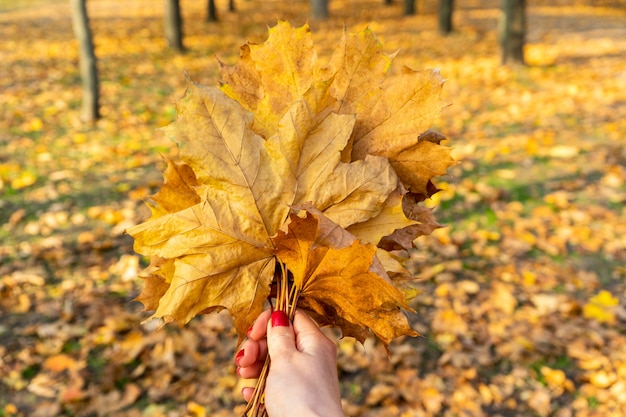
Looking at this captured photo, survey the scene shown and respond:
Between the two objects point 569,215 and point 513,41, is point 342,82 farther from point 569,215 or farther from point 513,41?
point 513,41

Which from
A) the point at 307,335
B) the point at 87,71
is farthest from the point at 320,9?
the point at 307,335

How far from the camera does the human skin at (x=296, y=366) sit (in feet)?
4.62

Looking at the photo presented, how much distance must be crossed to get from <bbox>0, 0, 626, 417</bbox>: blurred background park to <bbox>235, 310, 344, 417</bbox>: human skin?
62 cm

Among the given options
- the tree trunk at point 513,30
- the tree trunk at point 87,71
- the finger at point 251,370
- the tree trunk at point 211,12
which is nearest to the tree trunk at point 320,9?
the tree trunk at point 211,12

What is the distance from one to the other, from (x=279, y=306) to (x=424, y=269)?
2.89m

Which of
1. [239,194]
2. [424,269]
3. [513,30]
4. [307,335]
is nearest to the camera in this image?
[239,194]

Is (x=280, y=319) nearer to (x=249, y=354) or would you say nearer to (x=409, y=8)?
(x=249, y=354)

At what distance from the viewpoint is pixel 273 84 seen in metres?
1.53

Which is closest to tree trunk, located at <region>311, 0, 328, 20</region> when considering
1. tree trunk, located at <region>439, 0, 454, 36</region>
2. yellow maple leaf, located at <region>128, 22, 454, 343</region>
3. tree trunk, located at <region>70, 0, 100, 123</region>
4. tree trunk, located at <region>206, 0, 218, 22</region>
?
tree trunk, located at <region>206, 0, 218, 22</region>

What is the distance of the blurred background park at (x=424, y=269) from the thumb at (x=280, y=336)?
689 millimetres

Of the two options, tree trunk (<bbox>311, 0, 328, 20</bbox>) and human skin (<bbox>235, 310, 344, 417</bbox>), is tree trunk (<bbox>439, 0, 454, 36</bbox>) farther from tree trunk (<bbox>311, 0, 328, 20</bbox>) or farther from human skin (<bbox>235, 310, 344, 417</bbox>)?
human skin (<bbox>235, 310, 344, 417</bbox>)

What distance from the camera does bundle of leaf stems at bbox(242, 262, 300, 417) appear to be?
56.4 inches

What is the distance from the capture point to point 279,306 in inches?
58.5

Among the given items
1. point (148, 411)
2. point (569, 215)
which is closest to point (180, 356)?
point (148, 411)
